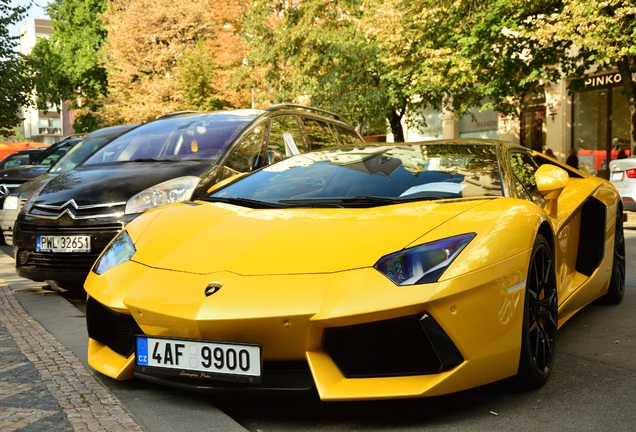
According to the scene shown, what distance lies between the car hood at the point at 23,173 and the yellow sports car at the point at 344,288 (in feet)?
27.7

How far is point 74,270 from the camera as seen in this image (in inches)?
Result: 250

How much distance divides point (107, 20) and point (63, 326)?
1859 inches

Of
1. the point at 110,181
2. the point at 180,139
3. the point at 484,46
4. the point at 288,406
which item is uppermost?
the point at 484,46

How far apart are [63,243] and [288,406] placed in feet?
10.6

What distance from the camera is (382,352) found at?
10.9 ft

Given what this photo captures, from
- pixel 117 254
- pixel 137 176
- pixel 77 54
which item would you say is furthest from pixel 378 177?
pixel 77 54

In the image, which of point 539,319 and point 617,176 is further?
point 617,176

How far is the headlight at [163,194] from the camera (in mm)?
6373

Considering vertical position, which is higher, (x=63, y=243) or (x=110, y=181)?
(x=110, y=181)

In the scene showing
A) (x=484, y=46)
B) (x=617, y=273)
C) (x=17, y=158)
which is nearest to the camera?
(x=617, y=273)

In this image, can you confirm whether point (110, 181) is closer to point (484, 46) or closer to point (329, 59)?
point (484, 46)

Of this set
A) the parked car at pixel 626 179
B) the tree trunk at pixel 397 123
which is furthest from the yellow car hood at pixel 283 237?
the tree trunk at pixel 397 123

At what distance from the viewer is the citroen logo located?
11.2 ft

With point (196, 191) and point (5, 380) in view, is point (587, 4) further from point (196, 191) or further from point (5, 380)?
point (5, 380)
